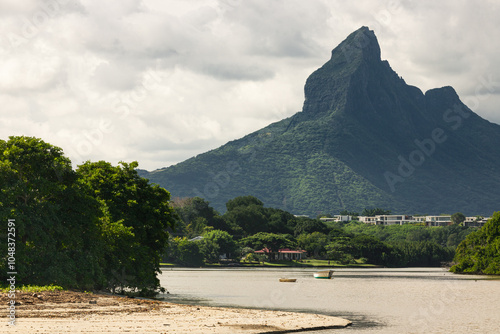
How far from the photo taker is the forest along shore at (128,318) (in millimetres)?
33188

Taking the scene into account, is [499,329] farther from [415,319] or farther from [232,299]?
[232,299]

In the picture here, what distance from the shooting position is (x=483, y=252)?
156m

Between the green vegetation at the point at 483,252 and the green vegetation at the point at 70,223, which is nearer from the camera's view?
the green vegetation at the point at 70,223

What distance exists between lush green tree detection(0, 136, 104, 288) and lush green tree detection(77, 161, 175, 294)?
3.72m

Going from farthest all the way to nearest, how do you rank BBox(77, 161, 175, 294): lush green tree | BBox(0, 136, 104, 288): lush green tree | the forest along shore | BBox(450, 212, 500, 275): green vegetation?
BBox(450, 212, 500, 275): green vegetation → BBox(77, 161, 175, 294): lush green tree → BBox(0, 136, 104, 288): lush green tree → the forest along shore

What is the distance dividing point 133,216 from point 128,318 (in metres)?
32.2

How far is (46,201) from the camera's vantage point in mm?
55281

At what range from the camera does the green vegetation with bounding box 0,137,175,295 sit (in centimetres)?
5216

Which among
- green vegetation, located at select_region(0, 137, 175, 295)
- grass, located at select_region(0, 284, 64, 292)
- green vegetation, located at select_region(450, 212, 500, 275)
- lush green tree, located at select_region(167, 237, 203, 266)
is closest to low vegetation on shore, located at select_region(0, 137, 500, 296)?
green vegetation, located at select_region(0, 137, 175, 295)

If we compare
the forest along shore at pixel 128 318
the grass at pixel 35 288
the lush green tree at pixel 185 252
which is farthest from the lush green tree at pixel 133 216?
the lush green tree at pixel 185 252

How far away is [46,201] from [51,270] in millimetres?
6261

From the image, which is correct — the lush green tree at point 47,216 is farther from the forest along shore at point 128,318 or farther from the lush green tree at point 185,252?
the lush green tree at point 185,252

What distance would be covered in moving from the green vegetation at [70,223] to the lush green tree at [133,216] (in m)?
0.10

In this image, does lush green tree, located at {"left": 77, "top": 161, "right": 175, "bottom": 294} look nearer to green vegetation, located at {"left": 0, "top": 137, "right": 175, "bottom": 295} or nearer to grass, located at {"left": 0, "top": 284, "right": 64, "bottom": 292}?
green vegetation, located at {"left": 0, "top": 137, "right": 175, "bottom": 295}
